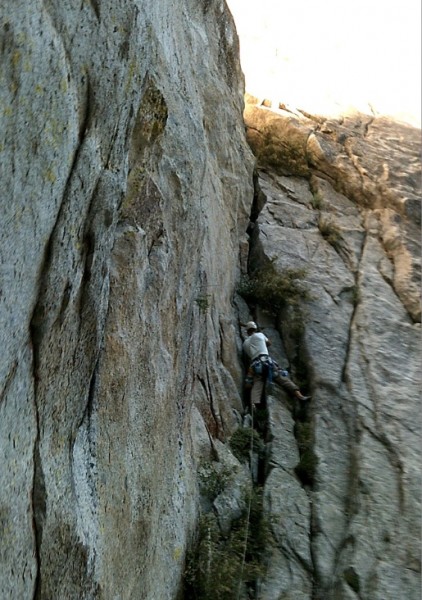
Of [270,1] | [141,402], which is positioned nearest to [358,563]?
[141,402]

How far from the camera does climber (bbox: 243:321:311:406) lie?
12961 mm

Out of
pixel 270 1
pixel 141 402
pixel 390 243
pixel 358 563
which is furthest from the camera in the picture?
pixel 270 1

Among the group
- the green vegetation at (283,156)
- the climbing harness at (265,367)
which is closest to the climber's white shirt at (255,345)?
the climbing harness at (265,367)

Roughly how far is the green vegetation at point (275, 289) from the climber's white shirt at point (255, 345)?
1250 millimetres

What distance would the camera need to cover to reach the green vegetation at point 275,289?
14.6 m

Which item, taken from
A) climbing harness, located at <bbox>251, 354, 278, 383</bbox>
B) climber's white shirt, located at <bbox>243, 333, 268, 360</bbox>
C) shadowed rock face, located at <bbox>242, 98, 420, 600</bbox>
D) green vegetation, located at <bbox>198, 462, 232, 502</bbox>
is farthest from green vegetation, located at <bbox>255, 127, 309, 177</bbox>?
green vegetation, located at <bbox>198, 462, 232, 502</bbox>

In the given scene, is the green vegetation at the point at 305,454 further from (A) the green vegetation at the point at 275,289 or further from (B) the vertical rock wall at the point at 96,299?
(A) the green vegetation at the point at 275,289

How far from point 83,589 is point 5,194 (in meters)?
3.50

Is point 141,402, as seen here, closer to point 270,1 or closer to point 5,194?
point 5,194

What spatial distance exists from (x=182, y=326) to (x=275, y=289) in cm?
515

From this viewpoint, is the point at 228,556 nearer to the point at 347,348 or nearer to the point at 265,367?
the point at 265,367

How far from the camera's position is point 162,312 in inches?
349

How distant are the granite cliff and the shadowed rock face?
42mm

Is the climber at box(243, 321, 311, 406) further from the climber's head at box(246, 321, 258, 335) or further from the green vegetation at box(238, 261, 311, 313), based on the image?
the green vegetation at box(238, 261, 311, 313)
